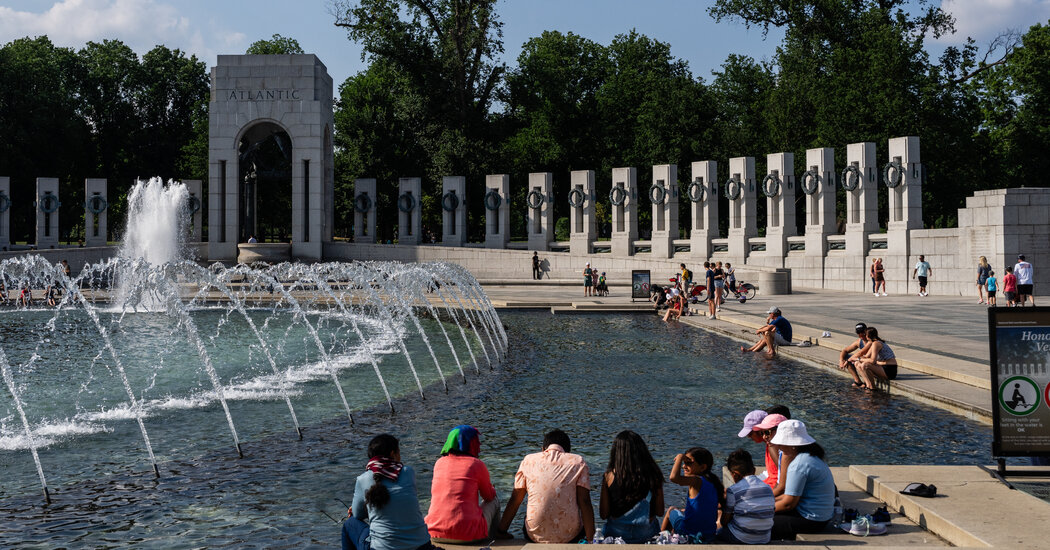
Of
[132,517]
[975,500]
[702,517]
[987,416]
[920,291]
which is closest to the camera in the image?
[702,517]

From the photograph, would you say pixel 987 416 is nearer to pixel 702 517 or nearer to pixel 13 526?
pixel 702 517

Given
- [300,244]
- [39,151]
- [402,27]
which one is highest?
[402,27]

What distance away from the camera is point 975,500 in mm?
7504

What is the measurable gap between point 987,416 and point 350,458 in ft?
27.2

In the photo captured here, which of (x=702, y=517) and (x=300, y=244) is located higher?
(x=300, y=244)

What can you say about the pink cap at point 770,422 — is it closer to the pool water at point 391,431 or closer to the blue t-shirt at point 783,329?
the pool water at point 391,431

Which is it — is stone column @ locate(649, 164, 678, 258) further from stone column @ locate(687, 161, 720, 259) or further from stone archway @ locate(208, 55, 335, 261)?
stone archway @ locate(208, 55, 335, 261)

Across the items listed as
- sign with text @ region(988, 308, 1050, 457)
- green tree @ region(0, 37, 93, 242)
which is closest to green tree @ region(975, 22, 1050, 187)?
sign with text @ region(988, 308, 1050, 457)

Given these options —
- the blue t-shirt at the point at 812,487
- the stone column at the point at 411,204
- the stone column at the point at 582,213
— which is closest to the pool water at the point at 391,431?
the blue t-shirt at the point at 812,487

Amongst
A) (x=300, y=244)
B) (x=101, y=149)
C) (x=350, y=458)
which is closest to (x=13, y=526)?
(x=350, y=458)

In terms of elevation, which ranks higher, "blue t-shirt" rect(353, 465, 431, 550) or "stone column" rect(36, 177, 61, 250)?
"stone column" rect(36, 177, 61, 250)

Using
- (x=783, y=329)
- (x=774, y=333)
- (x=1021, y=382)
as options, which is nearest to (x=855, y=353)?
(x=774, y=333)

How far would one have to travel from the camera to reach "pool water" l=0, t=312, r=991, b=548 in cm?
814

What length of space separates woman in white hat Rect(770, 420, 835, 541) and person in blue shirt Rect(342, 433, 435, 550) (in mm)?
2851
